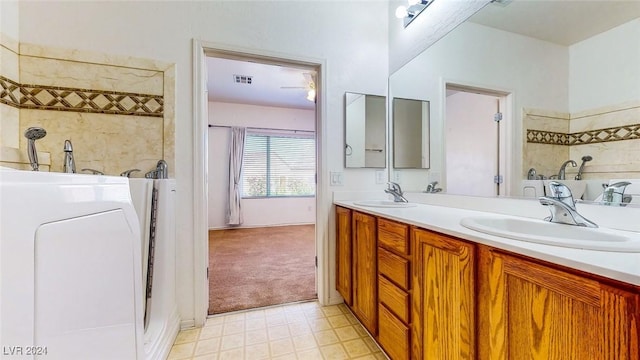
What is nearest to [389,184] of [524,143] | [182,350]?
[524,143]

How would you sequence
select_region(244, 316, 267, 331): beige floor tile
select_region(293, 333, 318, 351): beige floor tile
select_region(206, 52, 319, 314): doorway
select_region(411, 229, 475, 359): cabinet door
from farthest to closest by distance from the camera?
select_region(206, 52, 319, 314): doorway
select_region(244, 316, 267, 331): beige floor tile
select_region(293, 333, 318, 351): beige floor tile
select_region(411, 229, 475, 359): cabinet door

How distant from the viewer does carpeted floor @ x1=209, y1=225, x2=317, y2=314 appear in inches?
80.7

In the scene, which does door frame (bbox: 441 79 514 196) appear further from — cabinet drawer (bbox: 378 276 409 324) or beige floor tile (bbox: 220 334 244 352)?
beige floor tile (bbox: 220 334 244 352)

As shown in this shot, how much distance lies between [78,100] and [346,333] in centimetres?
222

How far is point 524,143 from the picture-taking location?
122cm

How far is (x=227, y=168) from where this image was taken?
474 cm

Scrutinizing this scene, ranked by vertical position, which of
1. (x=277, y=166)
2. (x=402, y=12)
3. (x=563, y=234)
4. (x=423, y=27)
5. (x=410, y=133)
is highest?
(x=402, y=12)

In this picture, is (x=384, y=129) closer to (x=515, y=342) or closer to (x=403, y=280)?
(x=403, y=280)

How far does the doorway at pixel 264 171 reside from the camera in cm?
299

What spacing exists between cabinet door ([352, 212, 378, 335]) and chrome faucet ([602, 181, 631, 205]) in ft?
2.98

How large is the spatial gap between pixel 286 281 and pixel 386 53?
7.45 feet

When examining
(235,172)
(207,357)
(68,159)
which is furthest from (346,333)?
(235,172)

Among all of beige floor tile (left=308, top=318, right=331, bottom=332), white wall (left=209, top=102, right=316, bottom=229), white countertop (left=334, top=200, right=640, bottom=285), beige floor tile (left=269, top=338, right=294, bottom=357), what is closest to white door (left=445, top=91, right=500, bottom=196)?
white countertop (left=334, top=200, right=640, bottom=285)

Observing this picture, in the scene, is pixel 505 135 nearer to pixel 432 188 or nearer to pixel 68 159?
pixel 432 188
